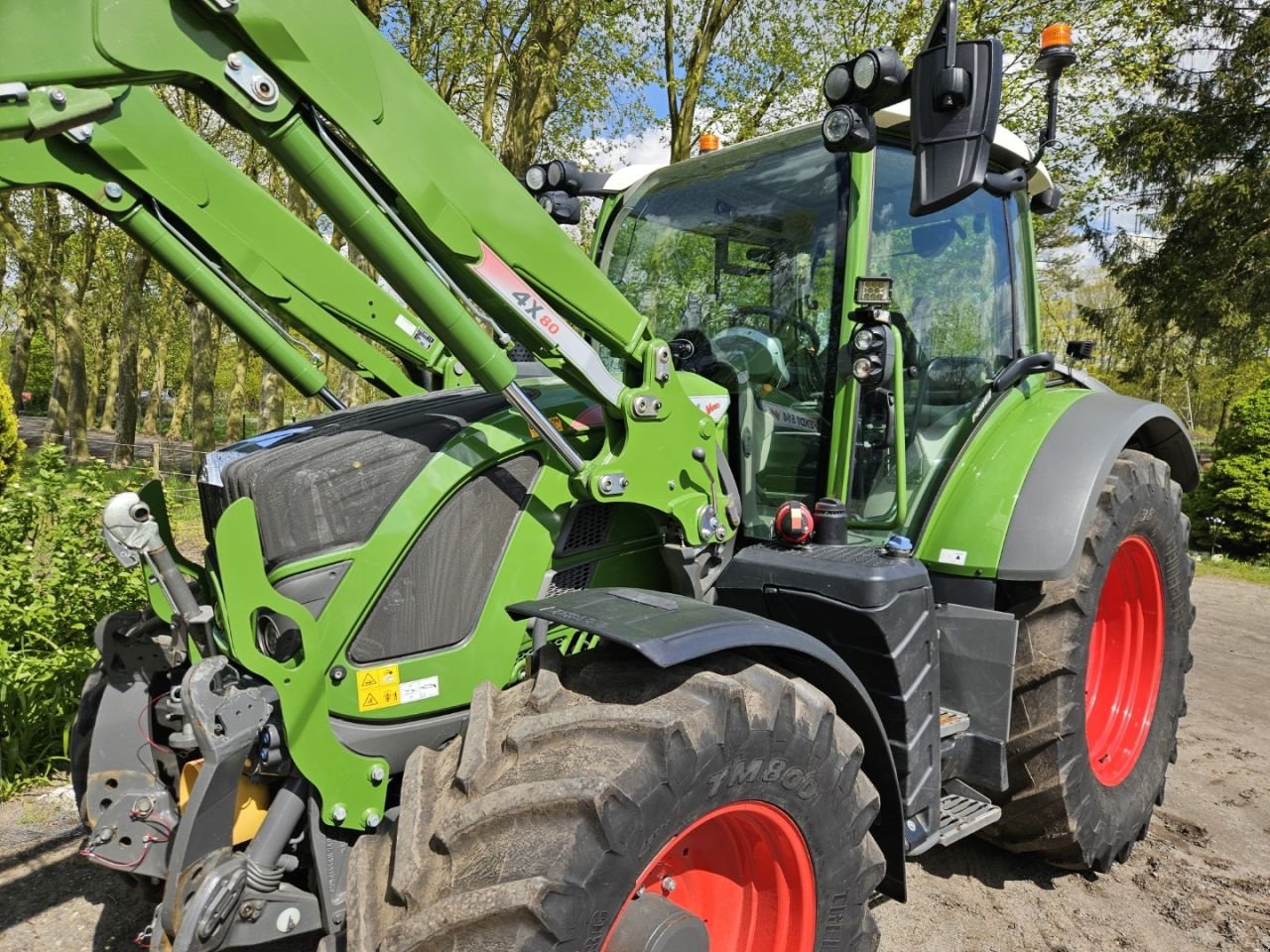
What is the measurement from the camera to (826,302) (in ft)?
9.45

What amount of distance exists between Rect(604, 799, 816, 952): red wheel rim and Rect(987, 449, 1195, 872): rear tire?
136 cm

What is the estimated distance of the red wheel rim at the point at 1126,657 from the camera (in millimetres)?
3711

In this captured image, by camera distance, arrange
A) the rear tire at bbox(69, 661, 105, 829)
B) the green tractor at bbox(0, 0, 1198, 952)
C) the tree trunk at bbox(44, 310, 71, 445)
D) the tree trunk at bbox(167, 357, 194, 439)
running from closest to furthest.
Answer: the green tractor at bbox(0, 0, 1198, 952), the rear tire at bbox(69, 661, 105, 829), the tree trunk at bbox(44, 310, 71, 445), the tree trunk at bbox(167, 357, 194, 439)

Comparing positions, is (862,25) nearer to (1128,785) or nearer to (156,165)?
(1128,785)

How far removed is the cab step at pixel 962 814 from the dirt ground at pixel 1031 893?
0.41 meters

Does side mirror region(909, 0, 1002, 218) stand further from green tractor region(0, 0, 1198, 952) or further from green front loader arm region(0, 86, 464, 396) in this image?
green front loader arm region(0, 86, 464, 396)

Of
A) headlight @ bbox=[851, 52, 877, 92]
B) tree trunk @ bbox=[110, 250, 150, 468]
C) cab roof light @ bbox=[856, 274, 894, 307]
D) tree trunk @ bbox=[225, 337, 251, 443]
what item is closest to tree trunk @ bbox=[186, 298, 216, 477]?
Result: tree trunk @ bbox=[110, 250, 150, 468]

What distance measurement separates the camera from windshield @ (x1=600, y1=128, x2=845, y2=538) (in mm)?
2934

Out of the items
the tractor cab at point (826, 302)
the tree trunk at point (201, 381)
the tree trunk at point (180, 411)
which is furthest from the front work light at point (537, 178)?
the tree trunk at point (180, 411)

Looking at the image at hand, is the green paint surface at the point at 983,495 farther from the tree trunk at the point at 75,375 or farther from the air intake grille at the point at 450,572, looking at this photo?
the tree trunk at the point at 75,375

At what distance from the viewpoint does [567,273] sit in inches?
87.7

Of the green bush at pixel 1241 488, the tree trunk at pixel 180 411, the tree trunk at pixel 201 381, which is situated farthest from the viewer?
the tree trunk at pixel 180 411

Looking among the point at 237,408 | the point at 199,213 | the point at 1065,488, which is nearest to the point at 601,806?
the point at 199,213

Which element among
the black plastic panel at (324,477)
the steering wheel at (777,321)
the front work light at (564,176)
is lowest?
the black plastic panel at (324,477)
